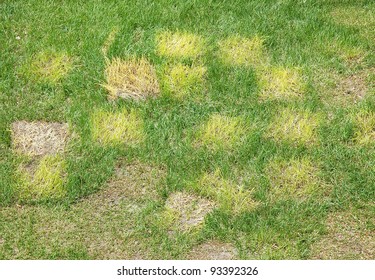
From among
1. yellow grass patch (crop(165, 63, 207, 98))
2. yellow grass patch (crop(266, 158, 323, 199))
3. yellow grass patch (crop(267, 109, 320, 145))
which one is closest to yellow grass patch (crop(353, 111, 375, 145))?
yellow grass patch (crop(267, 109, 320, 145))

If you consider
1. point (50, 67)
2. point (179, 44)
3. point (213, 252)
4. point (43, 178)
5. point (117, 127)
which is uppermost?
point (179, 44)

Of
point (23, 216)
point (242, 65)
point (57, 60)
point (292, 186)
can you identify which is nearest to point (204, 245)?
point (292, 186)

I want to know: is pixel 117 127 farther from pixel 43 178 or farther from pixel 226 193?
pixel 226 193

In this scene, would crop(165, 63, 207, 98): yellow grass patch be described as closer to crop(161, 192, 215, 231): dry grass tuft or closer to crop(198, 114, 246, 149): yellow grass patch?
crop(198, 114, 246, 149): yellow grass patch

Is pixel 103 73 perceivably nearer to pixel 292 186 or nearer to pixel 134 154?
pixel 134 154

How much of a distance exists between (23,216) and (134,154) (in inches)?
33.8

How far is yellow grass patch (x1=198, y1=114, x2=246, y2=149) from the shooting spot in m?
4.39

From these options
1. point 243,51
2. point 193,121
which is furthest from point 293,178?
point 243,51

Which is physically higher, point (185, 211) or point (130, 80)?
point (130, 80)

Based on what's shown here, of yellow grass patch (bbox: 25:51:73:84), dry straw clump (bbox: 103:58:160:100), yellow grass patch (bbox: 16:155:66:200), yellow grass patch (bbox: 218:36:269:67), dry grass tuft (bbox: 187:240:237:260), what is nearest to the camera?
dry grass tuft (bbox: 187:240:237:260)

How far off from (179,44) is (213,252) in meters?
2.08

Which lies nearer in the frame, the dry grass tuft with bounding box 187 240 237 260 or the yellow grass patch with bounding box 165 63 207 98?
the dry grass tuft with bounding box 187 240 237 260

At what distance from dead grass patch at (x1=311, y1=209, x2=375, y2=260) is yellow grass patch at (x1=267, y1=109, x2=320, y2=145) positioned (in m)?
0.66

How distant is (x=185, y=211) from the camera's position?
13.1ft
